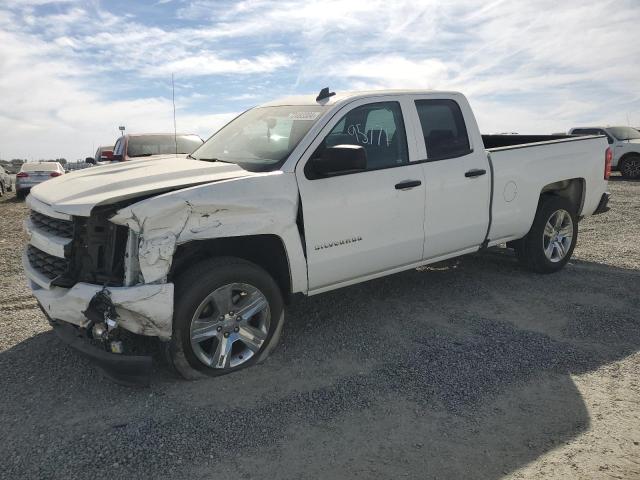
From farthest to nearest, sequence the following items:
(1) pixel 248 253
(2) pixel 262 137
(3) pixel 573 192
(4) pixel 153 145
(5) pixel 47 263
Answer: (4) pixel 153 145
(3) pixel 573 192
(2) pixel 262 137
(1) pixel 248 253
(5) pixel 47 263

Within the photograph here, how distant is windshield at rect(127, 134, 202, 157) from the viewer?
10398 millimetres

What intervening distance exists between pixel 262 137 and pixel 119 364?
7.17ft

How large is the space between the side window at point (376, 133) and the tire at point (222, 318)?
131 centimetres

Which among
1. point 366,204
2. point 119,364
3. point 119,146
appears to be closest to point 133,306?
point 119,364

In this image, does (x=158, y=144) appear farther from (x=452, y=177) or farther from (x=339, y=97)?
(x=452, y=177)

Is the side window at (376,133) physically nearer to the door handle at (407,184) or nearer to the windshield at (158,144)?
the door handle at (407,184)

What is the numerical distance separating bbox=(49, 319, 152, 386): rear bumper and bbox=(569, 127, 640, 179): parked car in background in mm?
18734

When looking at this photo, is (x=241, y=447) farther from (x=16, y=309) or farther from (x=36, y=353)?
(x=16, y=309)

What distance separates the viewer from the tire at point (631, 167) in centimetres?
1802

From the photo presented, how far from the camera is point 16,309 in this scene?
5.16 m

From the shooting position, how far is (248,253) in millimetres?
3994

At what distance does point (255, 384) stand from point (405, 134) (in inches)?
95.5

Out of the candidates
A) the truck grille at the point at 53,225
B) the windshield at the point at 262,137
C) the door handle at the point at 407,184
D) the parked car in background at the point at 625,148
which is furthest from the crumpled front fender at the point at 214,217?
the parked car in background at the point at 625,148

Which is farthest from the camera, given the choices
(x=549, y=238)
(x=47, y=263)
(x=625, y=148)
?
(x=625, y=148)
